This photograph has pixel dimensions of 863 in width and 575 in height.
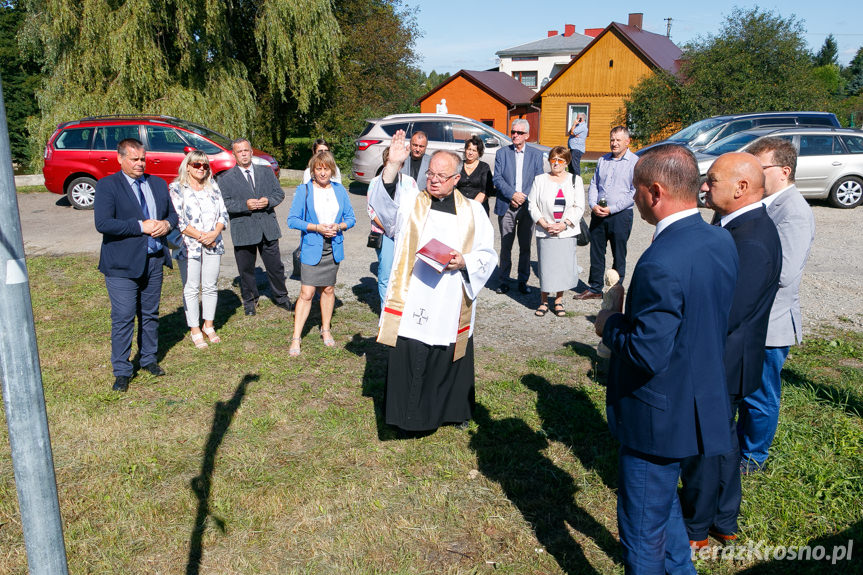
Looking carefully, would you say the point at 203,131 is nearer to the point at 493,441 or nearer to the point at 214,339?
the point at 214,339

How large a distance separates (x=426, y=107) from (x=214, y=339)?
3995 centimetres

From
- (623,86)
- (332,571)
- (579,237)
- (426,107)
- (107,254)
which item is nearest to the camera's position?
(332,571)

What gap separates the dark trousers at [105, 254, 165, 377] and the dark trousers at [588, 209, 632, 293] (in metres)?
4.86

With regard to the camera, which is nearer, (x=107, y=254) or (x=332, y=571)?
(x=332, y=571)

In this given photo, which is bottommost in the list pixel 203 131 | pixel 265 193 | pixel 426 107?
pixel 265 193

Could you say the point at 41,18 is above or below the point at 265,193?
above

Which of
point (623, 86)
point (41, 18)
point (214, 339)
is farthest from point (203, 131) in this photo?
point (623, 86)

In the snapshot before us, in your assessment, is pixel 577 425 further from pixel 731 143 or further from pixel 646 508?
pixel 731 143

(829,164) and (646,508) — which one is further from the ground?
(829,164)

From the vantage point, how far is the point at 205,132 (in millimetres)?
16141

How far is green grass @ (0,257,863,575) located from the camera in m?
3.66

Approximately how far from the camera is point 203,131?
52.9ft

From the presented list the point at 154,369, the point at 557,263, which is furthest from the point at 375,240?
the point at 154,369

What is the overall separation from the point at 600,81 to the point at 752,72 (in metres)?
13.0
